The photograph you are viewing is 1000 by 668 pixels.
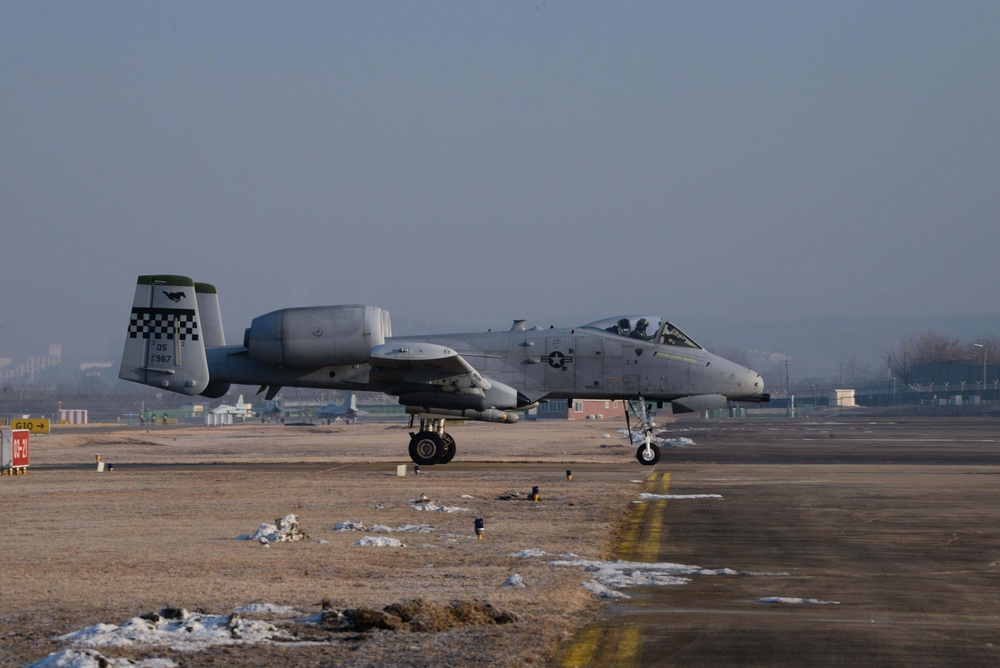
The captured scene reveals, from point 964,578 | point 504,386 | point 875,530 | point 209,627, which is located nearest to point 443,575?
point 209,627

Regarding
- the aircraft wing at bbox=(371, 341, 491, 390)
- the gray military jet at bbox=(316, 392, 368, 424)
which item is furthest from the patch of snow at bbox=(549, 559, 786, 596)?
the gray military jet at bbox=(316, 392, 368, 424)

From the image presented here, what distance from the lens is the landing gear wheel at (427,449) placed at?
3106cm

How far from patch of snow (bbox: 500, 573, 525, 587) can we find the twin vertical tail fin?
20.5 m

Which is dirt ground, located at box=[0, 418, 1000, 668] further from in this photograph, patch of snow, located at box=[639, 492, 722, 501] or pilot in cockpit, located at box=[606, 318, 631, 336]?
pilot in cockpit, located at box=[606, 318, 631, 336]

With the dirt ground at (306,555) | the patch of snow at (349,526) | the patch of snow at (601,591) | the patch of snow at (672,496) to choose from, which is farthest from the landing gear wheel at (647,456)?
the patch of snow at (601,591)

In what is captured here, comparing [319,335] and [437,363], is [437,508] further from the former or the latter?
[319,335]

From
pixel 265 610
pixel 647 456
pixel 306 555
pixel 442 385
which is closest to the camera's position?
pixel 265 610

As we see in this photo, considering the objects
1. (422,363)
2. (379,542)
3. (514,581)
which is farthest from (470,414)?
(514,581)

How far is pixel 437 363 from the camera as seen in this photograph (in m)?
29.4

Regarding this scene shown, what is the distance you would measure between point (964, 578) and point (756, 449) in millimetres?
31101

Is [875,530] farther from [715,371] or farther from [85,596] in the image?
[715,371]

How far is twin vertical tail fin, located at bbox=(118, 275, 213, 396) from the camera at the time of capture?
97.5 feet

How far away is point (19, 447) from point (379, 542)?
18148 millimetres

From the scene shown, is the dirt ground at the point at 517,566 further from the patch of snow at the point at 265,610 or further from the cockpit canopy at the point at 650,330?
the cockpit canopy at the point at 650,330
